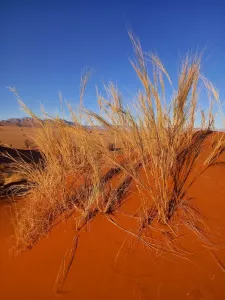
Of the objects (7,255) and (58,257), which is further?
(7,255)

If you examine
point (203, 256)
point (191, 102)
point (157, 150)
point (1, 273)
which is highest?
point (191, 102)

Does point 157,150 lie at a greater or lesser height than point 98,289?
greater

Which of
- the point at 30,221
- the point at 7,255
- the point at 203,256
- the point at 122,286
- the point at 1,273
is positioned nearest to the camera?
the point at 122,286

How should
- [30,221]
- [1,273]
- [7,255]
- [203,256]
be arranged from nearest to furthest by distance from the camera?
1. [203,256]
2. [1,273]
3. [7,255]
4. [30,221]

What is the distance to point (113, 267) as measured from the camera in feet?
7.59

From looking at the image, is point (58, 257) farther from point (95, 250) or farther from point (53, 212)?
point (53, 212)

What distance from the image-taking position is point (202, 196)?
119 inches

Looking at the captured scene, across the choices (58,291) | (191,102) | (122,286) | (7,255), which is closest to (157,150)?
(191,102)

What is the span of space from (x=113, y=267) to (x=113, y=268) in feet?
0.05

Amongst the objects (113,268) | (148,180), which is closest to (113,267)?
(113,268)

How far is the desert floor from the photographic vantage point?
6.72ft

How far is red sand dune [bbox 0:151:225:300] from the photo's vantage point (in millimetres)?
2047

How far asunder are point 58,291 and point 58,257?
1.26 feet

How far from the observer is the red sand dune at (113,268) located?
2047 millimetres
